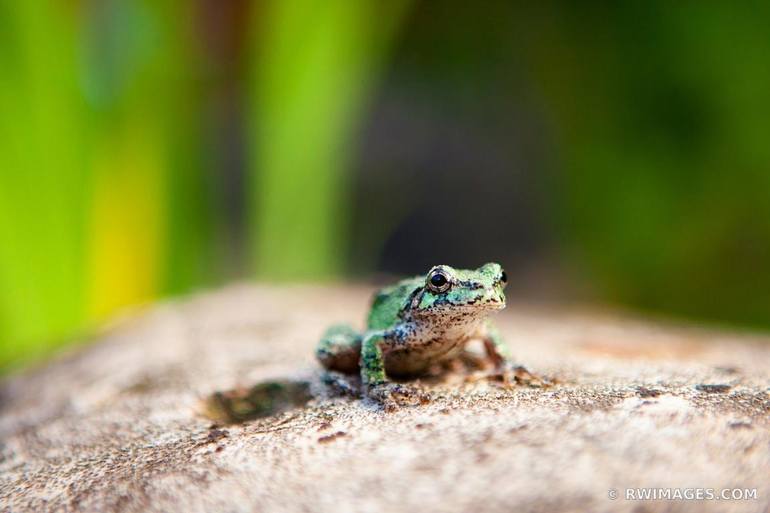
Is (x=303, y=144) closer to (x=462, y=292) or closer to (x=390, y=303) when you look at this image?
(x=390, y=303)

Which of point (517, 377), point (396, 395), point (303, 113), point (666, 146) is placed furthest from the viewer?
point (666, 146)

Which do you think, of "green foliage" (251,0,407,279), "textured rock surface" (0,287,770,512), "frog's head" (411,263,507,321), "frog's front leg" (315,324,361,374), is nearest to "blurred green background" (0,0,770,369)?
"green foliage" (251,0,407,279)

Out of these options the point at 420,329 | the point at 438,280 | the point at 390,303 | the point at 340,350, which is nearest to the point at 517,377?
the point at 420,329

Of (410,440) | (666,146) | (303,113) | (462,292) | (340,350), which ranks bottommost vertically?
(410,440)

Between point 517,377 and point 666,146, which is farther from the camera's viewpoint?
point 666,146

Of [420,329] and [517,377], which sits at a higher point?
[420,329]

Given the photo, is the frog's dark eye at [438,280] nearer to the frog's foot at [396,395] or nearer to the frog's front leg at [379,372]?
the frog's front leg at [379,372]

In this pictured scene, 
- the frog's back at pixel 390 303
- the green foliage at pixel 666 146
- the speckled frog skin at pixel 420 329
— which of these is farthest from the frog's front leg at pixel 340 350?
the green foliage at pixel 666 146

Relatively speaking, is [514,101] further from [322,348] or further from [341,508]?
[341,508]
